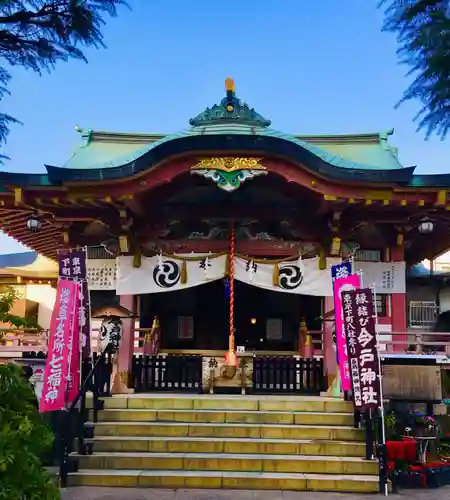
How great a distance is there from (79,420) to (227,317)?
26.1ft

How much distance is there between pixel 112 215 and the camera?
43.0 feet

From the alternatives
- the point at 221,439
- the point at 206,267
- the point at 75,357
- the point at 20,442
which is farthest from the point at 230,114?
the point at 20,442

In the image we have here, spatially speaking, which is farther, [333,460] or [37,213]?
[37,213]

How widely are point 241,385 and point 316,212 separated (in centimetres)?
426

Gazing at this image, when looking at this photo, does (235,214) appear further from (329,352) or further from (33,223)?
(33,223)

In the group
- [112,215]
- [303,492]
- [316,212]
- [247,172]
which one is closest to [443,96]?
[303,492]

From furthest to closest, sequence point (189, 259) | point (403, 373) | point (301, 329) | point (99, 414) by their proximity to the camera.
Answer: point (301, 329) < point (189, 259) < point (403, 373) < point (99, 414)

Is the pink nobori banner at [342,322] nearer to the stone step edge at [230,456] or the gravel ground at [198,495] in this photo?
the stone step edge at [230,456]

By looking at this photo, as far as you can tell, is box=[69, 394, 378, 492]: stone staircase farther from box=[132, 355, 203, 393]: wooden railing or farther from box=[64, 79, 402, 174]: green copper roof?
box=[64, 79, 402, 174]: green copper roof

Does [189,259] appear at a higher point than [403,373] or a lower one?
higher

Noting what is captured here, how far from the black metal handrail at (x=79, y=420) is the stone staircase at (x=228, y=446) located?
0.55 ft

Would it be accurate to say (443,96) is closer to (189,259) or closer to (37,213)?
(189,259)

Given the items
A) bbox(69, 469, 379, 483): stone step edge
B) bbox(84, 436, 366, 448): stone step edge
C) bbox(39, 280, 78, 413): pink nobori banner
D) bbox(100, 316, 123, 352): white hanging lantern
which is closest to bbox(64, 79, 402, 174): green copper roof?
bbox(100, 316, 123, 352): white hanging lantern

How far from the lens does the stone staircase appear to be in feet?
27.8
